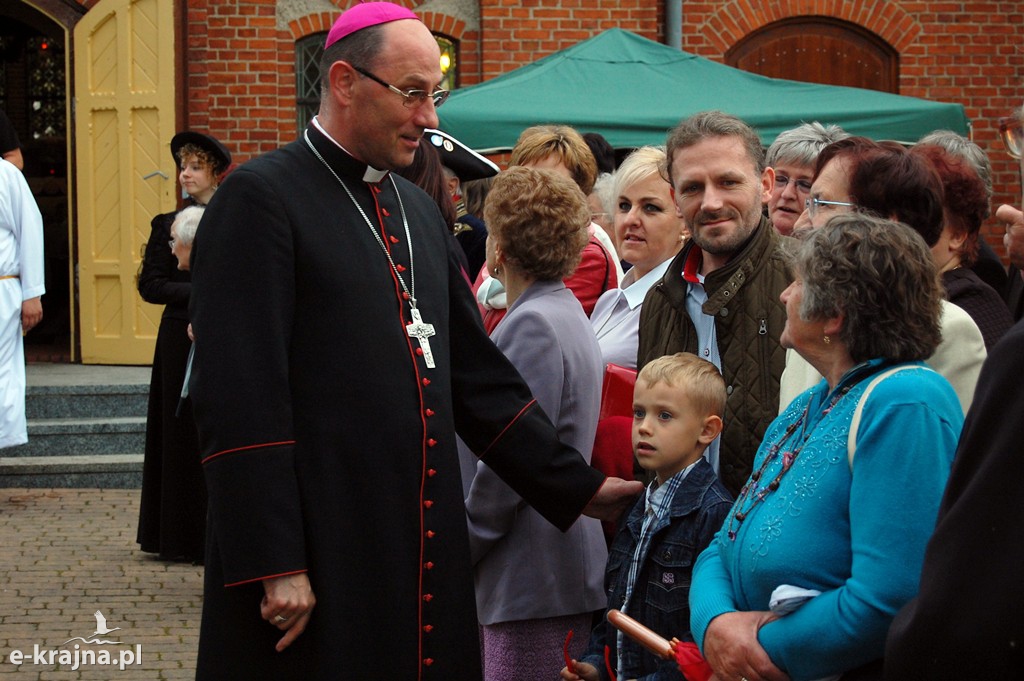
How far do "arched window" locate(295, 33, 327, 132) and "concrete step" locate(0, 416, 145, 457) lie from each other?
3209 mm

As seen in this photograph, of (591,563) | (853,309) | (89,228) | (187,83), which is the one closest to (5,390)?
(89,228)

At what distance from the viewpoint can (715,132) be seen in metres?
3.64

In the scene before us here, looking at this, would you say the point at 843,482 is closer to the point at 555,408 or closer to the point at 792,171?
the point at 555,408

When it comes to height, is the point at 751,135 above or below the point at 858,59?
below

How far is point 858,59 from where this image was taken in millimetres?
12469

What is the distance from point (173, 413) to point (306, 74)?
5.46 m

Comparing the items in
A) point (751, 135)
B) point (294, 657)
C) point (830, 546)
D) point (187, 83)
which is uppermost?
point (187, 83)

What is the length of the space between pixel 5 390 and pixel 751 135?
6.38 meters

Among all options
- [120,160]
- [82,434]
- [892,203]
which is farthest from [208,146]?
[892,203]

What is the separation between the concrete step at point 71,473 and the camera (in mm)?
9625

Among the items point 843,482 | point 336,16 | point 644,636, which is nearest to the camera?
point 843,482

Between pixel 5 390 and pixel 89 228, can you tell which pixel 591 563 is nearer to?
pixel 5 390

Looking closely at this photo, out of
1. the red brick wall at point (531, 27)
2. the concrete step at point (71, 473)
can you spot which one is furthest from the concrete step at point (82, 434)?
the red brick wall at point (531, 27)

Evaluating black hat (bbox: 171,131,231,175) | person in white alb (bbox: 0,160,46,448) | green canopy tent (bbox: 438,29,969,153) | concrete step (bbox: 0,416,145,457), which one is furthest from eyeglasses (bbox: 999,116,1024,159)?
concrete step (bbox: 0,416,145,457)
